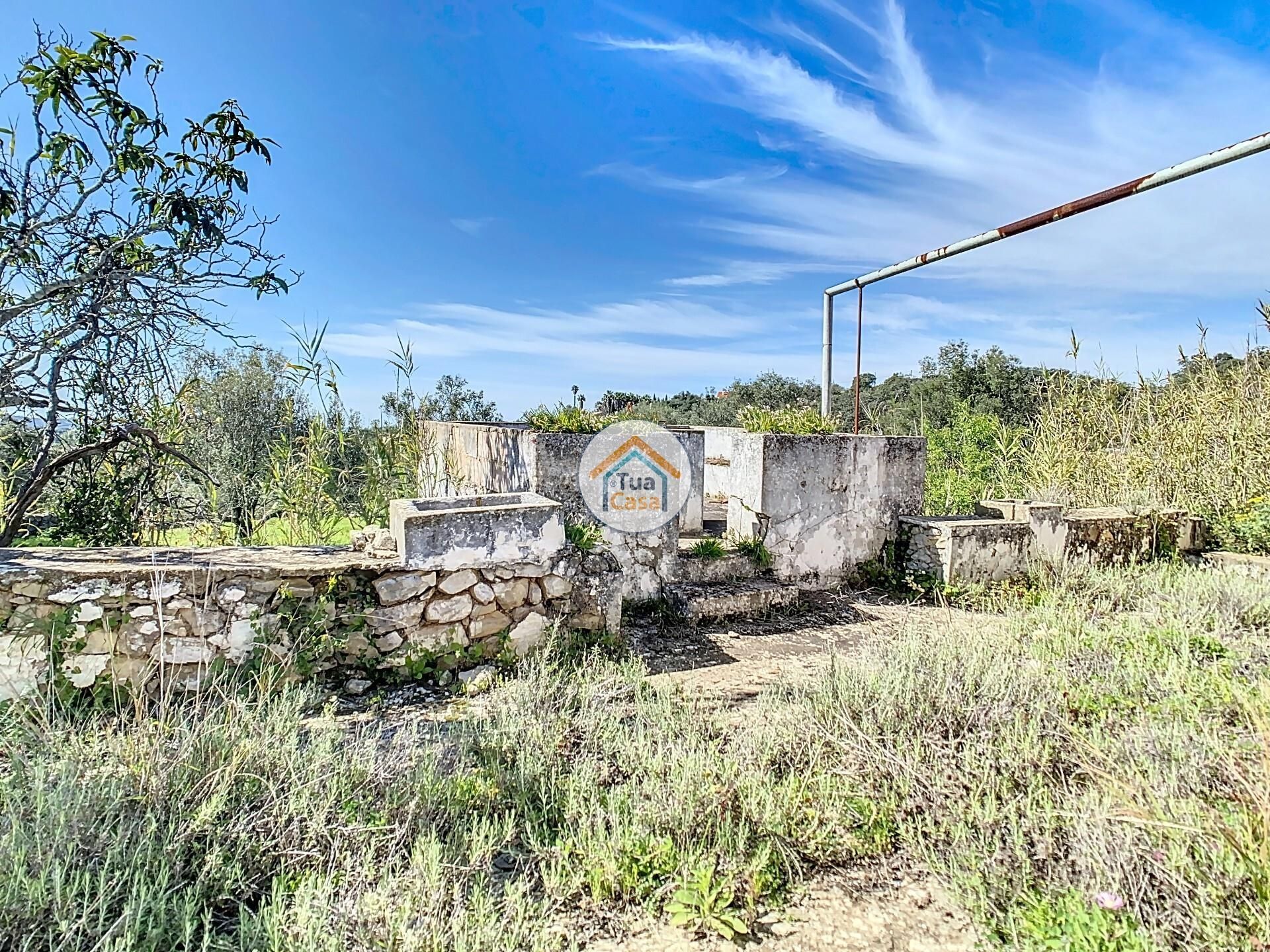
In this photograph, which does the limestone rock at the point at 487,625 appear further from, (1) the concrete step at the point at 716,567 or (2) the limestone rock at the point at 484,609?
(1) the concrete step at the point at 716,567

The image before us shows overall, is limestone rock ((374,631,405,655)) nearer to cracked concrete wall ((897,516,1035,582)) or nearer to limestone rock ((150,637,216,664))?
limestone rock ((150,637,216,664))

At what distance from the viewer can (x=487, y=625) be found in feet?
12.2

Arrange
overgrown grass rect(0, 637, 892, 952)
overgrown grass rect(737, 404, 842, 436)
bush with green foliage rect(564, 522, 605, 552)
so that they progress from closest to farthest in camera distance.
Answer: overgrown grass rect(0, 637, 892, 952) < bush with green foliage rect(564, 522, 605, 552) < overgrown grass rect(737, 404, 842, 436)

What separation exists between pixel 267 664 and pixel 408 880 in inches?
71.8

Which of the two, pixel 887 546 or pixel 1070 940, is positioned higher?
pixel 887 546

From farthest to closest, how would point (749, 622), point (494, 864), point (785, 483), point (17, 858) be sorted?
point (785, 483) → point (749, 622) → point (494, 864) → point (17, 858)

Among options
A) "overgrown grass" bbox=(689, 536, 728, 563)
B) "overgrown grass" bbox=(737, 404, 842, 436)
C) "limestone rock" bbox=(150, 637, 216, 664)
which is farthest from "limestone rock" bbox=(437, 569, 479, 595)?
"overgrown grass" bbox=(737, 404, 842, 436)

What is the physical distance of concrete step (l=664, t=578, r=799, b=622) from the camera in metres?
4.86

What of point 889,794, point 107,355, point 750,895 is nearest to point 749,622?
point 889,794

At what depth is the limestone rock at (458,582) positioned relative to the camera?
357cm

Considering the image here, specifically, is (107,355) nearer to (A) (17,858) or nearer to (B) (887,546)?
(A) (17,858)

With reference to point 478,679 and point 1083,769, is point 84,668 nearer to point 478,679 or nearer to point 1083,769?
point 478,679

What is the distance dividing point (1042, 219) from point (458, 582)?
6.03 m

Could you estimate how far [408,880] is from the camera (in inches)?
70.4
